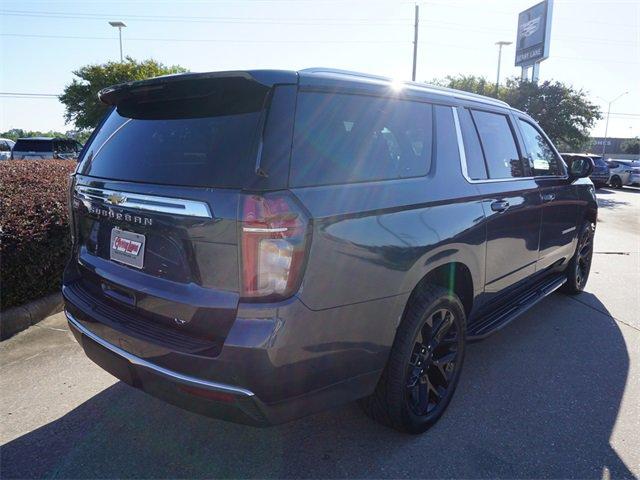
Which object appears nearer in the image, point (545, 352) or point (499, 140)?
point (499, 140)

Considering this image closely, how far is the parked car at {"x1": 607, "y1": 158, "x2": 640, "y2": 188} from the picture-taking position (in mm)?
23391

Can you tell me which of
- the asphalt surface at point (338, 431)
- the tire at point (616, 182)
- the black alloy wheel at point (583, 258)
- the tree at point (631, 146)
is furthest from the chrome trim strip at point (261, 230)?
the tree at point (631, 146)

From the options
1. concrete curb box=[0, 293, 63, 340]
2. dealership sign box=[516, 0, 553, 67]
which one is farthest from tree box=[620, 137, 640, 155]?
concrete curb box=[0, 293, 63, 340]

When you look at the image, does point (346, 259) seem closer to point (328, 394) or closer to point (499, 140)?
point (328, 394)

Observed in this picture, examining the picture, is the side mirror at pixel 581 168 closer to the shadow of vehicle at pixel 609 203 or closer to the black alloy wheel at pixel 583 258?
the black alloy wheel at pixel 583 258

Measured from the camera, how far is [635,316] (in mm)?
4781

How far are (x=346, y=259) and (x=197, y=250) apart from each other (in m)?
0.63

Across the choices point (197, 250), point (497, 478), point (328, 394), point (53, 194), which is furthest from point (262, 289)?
point (53, 194)

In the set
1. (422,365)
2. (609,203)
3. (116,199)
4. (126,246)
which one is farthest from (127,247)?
(609,203)

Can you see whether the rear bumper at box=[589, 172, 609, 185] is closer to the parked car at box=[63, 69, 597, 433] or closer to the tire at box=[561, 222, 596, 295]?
the tire at box=[561, 222, 596, 295]

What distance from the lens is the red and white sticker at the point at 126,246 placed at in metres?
2.22

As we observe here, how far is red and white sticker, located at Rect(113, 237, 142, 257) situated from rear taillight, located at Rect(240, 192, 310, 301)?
0.64 metres

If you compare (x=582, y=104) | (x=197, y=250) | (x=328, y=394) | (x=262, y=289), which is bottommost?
(x=328, y=394)

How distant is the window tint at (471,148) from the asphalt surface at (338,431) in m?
1.47
